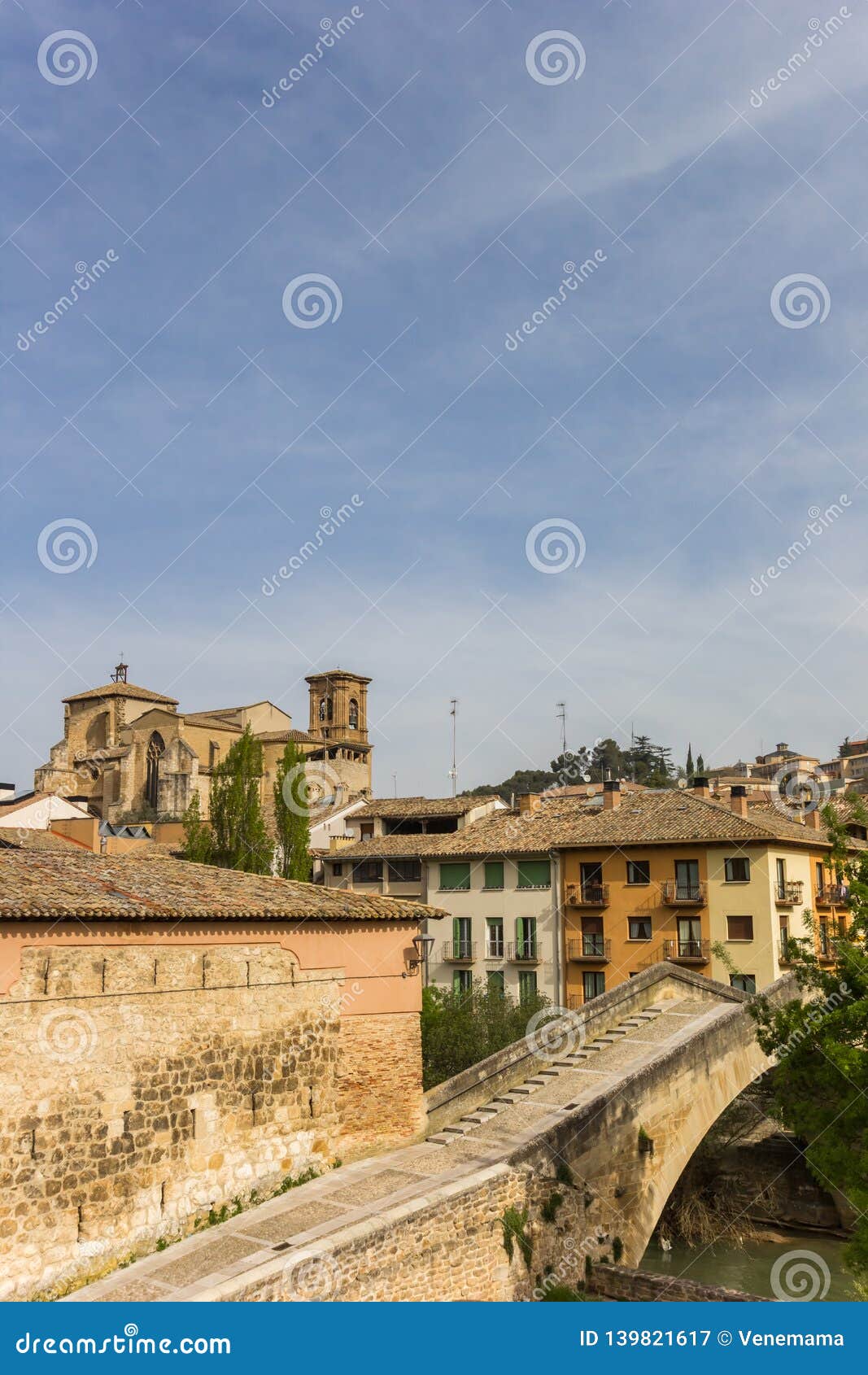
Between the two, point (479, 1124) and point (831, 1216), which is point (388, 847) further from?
point (479, 1124)

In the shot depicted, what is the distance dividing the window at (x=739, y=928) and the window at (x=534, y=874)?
6.02m

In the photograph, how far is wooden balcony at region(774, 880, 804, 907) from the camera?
29906mm

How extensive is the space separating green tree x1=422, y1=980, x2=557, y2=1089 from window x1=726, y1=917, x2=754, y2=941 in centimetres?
740

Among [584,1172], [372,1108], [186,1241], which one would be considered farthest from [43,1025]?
[584,1172]

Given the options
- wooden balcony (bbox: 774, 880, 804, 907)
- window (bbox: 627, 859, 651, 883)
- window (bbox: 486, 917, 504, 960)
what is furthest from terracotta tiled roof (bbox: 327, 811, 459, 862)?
wooden balcony (bbox: 774, 880, 804, 907)

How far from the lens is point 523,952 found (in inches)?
1309

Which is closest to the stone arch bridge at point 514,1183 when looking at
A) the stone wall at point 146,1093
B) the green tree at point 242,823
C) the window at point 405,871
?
the stone wall at point 146,1093

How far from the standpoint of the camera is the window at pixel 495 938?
33.6 m

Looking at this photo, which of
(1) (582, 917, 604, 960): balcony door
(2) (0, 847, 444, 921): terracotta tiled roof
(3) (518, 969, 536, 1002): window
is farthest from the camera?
(3) (518, 969, 536, 1002): window

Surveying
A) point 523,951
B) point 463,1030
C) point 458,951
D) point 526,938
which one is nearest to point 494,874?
point 526,938

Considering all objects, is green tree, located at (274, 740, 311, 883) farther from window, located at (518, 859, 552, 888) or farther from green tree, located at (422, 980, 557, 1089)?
green tree, located at (422, 980, 557, 1089)

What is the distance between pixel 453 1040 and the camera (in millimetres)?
22859

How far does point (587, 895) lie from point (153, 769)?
49.1 metres

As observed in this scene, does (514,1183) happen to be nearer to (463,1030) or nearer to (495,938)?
(463,1030)
